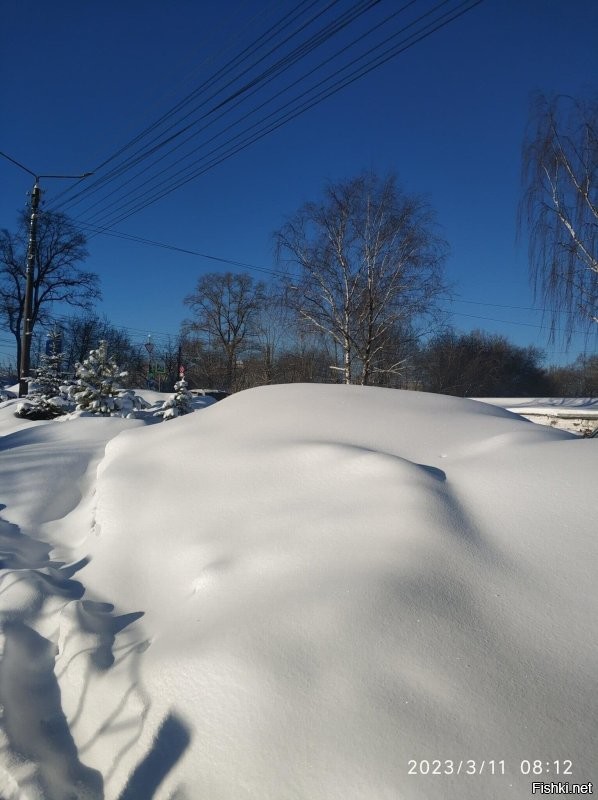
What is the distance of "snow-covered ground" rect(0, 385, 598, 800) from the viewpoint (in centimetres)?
154

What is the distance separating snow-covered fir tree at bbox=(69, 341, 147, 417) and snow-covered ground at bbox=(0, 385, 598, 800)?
7.66m

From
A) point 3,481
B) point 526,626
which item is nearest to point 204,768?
point 526,626

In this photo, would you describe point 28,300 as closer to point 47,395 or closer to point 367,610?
point 47,395

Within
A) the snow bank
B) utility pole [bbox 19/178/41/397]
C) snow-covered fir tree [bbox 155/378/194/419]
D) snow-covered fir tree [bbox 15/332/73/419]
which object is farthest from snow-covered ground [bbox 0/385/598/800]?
utility pole [bbox 19/178/41/397]

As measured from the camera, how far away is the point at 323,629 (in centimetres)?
195

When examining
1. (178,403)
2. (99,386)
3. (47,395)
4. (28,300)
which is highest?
(28,300)

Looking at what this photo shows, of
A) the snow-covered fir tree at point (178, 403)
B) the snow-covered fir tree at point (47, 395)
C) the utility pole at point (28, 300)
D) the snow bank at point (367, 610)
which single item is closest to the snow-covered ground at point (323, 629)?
the snow bank at point (367, 610)

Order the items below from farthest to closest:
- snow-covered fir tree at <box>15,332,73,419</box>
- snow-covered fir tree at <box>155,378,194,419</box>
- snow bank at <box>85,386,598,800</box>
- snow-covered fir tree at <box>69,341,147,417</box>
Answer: snow-covered fir tree at <box>15,332,73,419</box> < snow-covered fir tree at <box>155,378,194,419</box> < snow-covered fir tree at <box>69,341,147,417</box> < snow bank at <box>85,386,598,800</box>

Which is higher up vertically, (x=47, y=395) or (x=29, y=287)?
(x=29, y=287)

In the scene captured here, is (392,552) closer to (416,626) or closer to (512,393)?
(416,626)

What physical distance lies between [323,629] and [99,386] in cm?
1026

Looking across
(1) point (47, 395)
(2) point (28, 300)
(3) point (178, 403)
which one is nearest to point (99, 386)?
(3) point (178, 403)

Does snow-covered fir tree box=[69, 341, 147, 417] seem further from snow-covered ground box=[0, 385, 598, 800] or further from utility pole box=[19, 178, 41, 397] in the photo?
snow-covered ground box=[0, 385, 598, 800]

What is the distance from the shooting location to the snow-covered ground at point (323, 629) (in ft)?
5.07
